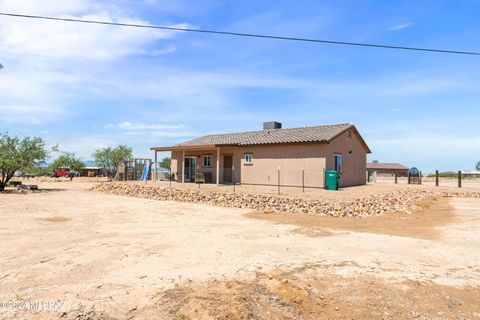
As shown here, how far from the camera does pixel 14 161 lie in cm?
2255

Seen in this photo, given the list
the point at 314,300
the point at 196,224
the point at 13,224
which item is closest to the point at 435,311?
the point at 314,300

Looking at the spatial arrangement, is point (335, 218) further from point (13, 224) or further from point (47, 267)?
point (13, 224)

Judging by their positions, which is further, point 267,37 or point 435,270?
point 267,37

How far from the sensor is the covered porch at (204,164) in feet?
85.8

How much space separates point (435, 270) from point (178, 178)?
81.8 feet

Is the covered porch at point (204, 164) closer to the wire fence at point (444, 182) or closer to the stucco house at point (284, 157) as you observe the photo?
the stucco house at point (284, 157)

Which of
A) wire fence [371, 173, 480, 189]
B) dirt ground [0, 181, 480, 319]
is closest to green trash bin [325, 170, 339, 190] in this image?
dirt ground [0, 181, 480, 319]

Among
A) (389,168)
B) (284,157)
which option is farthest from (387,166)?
(284,157)

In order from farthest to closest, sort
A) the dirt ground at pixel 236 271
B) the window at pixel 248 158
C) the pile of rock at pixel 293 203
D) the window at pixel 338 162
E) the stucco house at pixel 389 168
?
1. the stucco house at pixel 389 168
2. the window at pixel 248 158
3. the window at pixel 338 162
4. the pile of rock at pixel 293 203
5. the dirt ground at pixel 236 271

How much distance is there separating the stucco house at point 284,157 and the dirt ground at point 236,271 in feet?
36.8

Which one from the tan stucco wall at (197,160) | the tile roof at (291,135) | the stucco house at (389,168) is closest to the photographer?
the tile roof at (291,135)

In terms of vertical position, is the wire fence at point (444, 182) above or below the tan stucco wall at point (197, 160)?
below

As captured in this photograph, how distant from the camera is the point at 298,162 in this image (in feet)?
73.3

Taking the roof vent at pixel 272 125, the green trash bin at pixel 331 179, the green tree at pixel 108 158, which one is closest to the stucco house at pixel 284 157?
the roof vent at pixel 272 125
